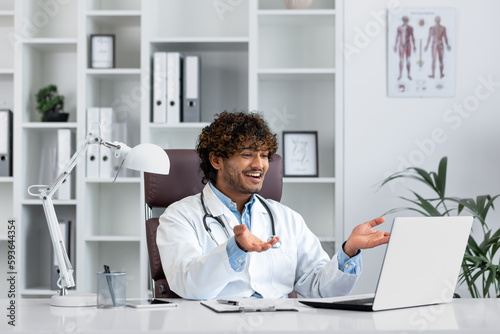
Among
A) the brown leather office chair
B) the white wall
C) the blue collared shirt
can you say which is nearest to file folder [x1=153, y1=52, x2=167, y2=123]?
the white wall

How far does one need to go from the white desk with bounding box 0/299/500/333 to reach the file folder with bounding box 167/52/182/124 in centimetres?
188

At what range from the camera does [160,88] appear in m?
3.29

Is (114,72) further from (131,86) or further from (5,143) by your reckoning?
(5,143)

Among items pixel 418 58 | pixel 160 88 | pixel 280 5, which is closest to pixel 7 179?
pixel 160 88

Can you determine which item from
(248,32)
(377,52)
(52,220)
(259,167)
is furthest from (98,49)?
(52,220)

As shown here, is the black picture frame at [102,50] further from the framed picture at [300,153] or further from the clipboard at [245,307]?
the clipboard at [245,307]

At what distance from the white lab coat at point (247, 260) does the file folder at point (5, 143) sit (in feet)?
5.59

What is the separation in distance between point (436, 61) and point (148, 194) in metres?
1.86

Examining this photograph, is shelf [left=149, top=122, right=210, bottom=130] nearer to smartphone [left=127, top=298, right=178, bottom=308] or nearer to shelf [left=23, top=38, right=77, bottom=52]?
shelf [left=23, top=38, right=77, bottom=52]

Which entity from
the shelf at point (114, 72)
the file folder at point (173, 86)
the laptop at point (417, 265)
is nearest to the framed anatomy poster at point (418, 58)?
the file folder at point (173, 86)

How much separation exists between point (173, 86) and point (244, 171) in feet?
4.49

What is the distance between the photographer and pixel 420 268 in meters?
1.43

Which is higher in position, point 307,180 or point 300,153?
point 300,153

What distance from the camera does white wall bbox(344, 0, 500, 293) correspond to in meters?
3.34
